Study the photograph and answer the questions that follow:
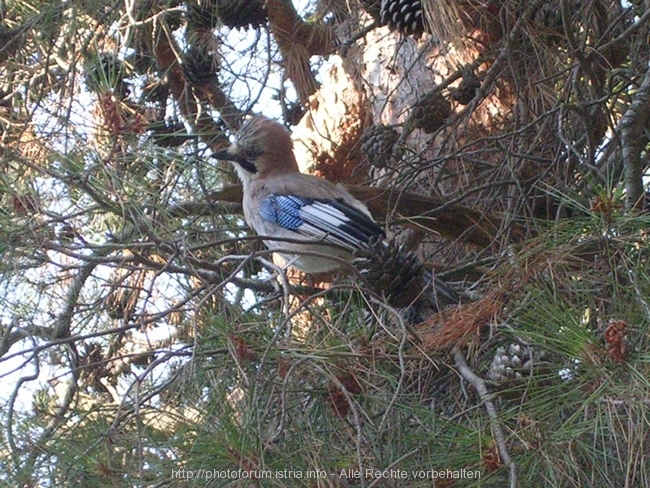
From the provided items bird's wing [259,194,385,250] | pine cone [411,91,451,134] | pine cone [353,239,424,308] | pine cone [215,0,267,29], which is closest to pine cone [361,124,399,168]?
pine cone [411,91,451,134]

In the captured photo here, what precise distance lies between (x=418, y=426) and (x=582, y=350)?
51 cm

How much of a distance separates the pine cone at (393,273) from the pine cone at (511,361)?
0.65 meters

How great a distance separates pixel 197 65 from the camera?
4.65 meters

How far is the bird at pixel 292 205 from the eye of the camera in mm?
3838

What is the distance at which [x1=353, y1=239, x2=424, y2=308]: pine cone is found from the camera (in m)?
3.37

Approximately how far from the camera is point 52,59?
3.70 meters

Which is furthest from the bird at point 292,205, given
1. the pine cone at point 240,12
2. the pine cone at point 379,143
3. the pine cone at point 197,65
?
the pine cone at point 240,12

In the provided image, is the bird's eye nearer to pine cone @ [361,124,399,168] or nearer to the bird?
the bird

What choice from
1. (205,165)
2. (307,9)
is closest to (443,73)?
(307,9)

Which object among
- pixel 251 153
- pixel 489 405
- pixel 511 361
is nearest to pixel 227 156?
pixel 251 153

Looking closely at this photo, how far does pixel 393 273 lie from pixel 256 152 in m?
1.52

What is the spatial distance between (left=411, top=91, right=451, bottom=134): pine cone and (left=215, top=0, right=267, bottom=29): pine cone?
897mm

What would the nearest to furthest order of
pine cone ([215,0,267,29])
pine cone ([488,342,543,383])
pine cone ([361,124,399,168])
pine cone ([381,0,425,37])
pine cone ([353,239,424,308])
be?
pine cone ([488,342,543,383]) → pine cone ([353,239,424,308]) → pine cone ([381,0,425,37]) → pine cone ([361,124,399,168]) → pine cone ([215,0,267,29])

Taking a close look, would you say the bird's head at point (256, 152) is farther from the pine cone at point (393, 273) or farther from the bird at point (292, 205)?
the pine cone at point (393, 273)
